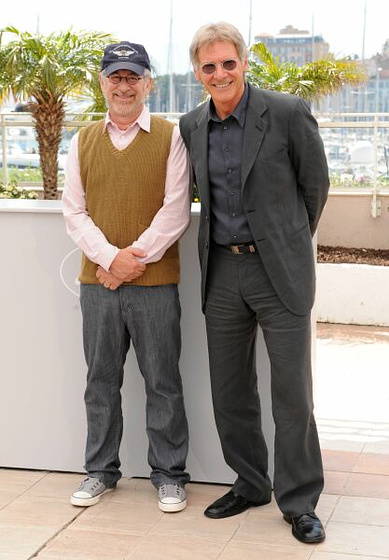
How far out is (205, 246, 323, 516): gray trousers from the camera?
3771 millimetres

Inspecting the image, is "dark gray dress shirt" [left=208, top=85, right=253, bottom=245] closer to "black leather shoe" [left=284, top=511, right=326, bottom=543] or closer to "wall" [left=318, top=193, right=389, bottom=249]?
"black leather shoe" [left=284, top=511, right=326, bottom=543]

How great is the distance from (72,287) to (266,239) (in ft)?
3.54

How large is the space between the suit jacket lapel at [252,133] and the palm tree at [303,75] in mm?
9643

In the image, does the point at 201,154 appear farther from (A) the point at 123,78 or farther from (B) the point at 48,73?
(B) the point at 48,73

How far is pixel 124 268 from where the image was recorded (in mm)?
3922

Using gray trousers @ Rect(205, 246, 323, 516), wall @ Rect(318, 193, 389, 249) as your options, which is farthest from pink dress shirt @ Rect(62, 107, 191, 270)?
wall @ Rect(318, 193, 389, 249)

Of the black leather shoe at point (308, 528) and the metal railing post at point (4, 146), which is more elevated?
the metal railing post at point (4, 146)

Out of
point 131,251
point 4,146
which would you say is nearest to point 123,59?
point 131,251

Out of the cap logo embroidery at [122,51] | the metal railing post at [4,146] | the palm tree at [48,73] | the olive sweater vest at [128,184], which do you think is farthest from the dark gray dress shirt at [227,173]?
the palm tree at [48,73]

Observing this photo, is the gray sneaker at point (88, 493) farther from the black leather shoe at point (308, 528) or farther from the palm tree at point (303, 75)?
the palm tree at point (303, 75)

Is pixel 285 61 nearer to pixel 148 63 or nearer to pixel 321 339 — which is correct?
pixel 321 339

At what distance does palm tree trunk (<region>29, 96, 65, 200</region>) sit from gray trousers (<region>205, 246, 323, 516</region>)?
9.90 m

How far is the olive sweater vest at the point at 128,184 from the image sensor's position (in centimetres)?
397

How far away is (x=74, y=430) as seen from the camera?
14.9 feet
